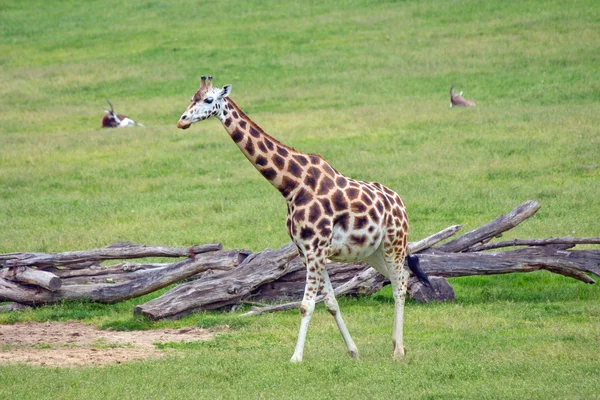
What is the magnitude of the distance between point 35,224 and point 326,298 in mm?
10835

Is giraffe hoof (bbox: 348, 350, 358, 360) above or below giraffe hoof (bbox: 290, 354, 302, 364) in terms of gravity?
below

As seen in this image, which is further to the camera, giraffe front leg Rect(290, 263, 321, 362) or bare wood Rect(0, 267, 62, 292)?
bare wood Rect(0, 267, 62, 292)

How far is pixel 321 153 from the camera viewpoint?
83.0 ft

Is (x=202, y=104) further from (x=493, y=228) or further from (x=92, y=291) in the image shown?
(x=493, y=228)

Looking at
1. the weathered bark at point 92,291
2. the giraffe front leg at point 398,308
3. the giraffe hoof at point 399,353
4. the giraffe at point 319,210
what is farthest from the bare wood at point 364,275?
the giraffe hoof at point 399,353

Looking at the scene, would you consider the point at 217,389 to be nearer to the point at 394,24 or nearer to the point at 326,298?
the point at 326,298

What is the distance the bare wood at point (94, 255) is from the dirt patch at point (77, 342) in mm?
1013

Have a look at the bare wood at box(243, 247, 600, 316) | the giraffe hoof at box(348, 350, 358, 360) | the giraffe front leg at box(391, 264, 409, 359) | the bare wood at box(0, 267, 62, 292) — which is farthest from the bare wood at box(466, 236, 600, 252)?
the bare wood at box(0, 267, 62, 292)

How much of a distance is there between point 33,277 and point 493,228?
6.75 m

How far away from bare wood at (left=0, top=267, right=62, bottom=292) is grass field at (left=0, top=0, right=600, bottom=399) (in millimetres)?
402

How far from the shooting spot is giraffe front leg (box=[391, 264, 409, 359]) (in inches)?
428

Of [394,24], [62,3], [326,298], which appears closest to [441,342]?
[326,298]

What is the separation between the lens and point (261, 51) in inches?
1567

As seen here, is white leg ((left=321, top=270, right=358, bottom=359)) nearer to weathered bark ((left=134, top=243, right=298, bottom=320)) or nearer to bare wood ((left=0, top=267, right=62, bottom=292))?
weathered bark ((left=134, top=243, right=298, bottom=320))
